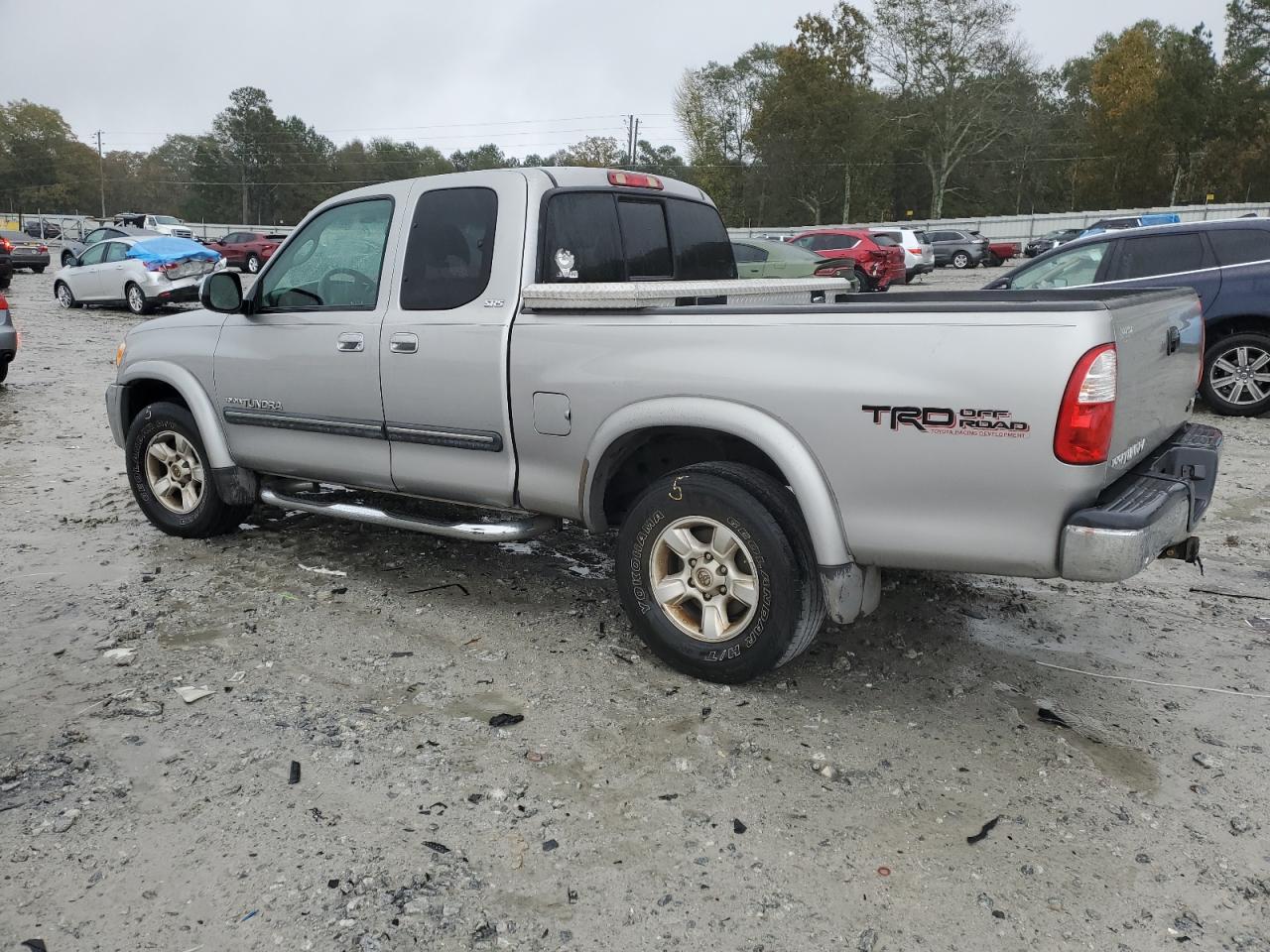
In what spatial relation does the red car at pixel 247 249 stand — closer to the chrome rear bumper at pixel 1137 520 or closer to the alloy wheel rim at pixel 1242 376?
the alloy wheel rim at pixel 1242 376

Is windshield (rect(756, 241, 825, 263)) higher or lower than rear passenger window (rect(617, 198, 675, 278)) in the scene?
higher

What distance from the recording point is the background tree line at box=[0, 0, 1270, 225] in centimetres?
5597

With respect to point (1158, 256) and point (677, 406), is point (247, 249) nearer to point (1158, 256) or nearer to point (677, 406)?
point (1158, 256)

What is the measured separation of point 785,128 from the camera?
202 ft

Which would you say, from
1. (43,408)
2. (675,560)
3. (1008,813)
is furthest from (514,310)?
(43,408)

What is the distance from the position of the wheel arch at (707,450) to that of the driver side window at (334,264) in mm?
1503

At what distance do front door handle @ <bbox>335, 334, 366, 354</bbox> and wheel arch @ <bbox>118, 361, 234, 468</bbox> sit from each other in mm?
1125

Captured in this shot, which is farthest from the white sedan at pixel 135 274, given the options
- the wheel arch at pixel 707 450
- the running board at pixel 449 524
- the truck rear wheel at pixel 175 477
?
the wheel arch at pixel 707 450

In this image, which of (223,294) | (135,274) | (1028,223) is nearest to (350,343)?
(223,294)

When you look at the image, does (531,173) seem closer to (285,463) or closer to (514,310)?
(514,310)

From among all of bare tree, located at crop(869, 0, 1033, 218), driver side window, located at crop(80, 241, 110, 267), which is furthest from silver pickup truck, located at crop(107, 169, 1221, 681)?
bare tree, located at crop(869, 0, 1033, 218)

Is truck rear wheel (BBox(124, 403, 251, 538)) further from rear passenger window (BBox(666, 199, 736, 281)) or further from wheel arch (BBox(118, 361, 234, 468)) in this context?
rear passenger window (BBox(666, 199, 736, 281))

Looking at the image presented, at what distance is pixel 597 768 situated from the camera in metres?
3.30

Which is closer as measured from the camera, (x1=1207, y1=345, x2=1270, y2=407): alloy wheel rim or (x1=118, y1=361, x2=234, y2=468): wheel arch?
(x1=118, y1=361, x2=234, y2=468): wheel arch
